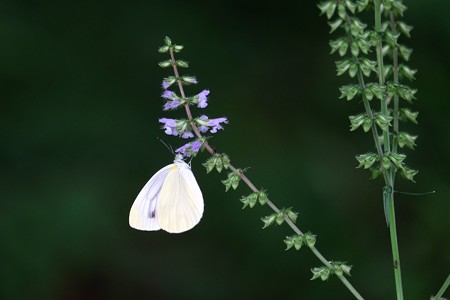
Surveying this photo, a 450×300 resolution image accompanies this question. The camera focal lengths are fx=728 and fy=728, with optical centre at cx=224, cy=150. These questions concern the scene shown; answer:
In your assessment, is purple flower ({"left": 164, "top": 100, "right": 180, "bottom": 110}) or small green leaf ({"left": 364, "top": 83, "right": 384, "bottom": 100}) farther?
purple flower ({"left": 164, "top": 100, "right": 180, "bottom": 110})

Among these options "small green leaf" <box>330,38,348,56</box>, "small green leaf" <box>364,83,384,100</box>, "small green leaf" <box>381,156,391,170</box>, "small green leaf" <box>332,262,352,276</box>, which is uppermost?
"small green leaf" <box>330,38,348,56</box>

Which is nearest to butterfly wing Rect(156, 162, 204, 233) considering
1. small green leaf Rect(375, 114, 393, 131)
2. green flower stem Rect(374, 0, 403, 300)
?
green flower stem Rect(374, 0, 403, 300)

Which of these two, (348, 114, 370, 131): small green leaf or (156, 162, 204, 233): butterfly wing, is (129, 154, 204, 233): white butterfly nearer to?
(156, 162, 204, 233): butterfly wing

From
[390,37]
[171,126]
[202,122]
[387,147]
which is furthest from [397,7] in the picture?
[171,126]

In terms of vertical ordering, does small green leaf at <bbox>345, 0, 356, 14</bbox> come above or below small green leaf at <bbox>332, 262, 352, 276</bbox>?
above

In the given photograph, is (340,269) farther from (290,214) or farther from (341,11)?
(341,11)

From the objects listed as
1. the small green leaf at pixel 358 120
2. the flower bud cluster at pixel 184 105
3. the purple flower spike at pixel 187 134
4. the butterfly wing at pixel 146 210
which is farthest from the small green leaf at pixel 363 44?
the butterfly wing at pixel 146 210

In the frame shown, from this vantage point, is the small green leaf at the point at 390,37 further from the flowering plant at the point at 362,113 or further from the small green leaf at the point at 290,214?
the small green leaf at the point at 290,214

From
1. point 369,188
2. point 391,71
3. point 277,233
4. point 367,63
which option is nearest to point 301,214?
point 277,233
